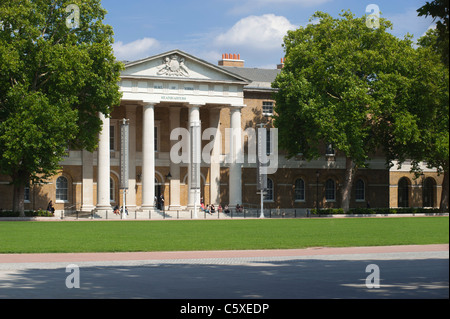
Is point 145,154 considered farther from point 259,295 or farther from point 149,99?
point 259,295

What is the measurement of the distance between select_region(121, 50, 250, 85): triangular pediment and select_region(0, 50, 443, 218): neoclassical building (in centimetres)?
9

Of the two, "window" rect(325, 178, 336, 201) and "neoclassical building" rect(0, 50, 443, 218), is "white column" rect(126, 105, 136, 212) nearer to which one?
"neoclassical building" rect(0, 50, 443, 218)

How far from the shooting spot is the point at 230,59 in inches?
3273

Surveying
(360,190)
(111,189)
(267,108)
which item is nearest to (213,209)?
(111,189)

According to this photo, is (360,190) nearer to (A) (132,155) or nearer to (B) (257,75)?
(B) (257,75)

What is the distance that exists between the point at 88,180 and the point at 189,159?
961cm

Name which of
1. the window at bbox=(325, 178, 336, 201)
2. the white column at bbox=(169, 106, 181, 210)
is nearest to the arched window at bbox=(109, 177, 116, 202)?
the white column at bbox=(169, 106, 181, 210)

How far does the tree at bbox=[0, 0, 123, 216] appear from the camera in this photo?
52500 mm

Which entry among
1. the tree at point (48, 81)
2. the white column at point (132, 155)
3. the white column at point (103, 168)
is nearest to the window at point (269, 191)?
the white column at point (132, 155)

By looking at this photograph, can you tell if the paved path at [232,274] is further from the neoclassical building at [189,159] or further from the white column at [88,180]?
the white column at [88,180]

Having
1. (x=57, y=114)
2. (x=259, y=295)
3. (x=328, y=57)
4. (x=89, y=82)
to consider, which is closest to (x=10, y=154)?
(x=57, y=114)

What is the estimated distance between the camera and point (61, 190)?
67.8 metres
